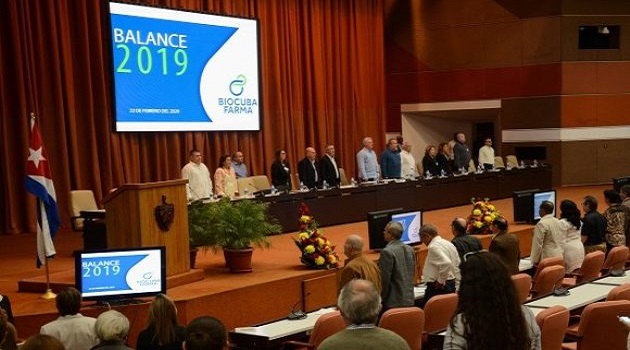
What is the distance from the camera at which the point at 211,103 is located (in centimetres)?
1316

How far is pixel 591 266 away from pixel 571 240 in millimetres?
780

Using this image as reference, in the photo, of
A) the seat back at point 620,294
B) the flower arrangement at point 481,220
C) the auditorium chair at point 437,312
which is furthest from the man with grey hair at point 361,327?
the flower arrangement at point 481,220

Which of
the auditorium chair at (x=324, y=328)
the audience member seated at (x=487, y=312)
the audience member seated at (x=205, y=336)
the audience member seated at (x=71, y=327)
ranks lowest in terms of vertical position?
the auditorium chair at (x=324, y=328)

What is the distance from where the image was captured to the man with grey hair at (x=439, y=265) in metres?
6.04

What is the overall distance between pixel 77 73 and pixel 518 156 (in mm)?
10252

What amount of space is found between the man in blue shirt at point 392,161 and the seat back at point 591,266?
19.1 ft

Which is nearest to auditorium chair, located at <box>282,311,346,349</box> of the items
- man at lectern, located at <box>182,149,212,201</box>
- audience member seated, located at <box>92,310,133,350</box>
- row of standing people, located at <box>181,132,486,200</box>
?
audience member seated, located at <box>92,310,133,350</box>

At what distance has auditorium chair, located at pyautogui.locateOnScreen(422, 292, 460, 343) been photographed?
17.2 ft

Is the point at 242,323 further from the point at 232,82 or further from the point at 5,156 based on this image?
the point at 232,82

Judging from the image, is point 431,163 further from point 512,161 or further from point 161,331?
Result: point 161,331

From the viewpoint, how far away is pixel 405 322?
474 cm

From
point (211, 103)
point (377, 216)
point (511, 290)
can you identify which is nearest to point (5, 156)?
point (211, 103)

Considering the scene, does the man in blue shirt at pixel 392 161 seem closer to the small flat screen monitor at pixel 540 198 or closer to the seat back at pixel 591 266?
the small flat screen monitor at pixel 540 198

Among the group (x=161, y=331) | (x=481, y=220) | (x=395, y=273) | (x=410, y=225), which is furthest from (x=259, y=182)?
(x=161, y=331)
